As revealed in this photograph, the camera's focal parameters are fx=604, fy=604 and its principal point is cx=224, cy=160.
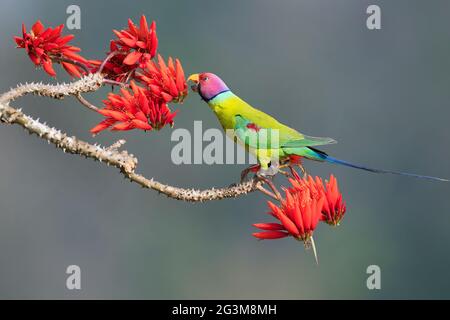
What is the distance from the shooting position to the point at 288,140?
2.84 ft

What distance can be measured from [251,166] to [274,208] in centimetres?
10

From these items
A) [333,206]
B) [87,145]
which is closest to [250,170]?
[333,206]

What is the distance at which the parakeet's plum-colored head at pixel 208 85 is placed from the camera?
89cm

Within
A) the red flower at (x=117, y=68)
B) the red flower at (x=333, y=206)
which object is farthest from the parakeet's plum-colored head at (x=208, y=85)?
the red flower at (x=333, y=206)

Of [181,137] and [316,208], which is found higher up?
[181,137]

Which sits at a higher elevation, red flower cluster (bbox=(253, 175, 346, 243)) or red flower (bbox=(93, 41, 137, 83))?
red flower (bbox=(93, 41, 137, 83))

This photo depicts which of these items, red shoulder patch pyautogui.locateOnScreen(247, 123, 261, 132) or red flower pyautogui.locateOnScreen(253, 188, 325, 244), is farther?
red shoulder patch pyautogui.locateOnScreen(247, 123, 261, 132)

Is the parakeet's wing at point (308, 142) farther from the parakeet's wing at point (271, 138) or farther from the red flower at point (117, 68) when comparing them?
the red flower at point (117, 68)

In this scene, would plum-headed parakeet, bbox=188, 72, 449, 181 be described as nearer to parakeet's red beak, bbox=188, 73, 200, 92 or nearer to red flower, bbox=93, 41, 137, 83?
parakeet's red beak, bbox=188, 73, 200, 92

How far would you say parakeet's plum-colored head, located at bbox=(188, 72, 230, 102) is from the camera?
0.89 m

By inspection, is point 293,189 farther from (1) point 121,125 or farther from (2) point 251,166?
(1) point 121,125

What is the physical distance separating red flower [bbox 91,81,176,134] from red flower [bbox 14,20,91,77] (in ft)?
0.31

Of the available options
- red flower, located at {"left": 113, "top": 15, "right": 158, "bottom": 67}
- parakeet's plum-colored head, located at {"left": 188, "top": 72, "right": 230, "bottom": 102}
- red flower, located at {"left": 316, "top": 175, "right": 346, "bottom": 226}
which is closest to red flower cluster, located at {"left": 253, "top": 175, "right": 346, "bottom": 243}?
red flower, located at {"left": 316, "top": 175, "right": 346, "bottom": 226}

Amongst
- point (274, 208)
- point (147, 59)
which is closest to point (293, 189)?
point (274, 208)
